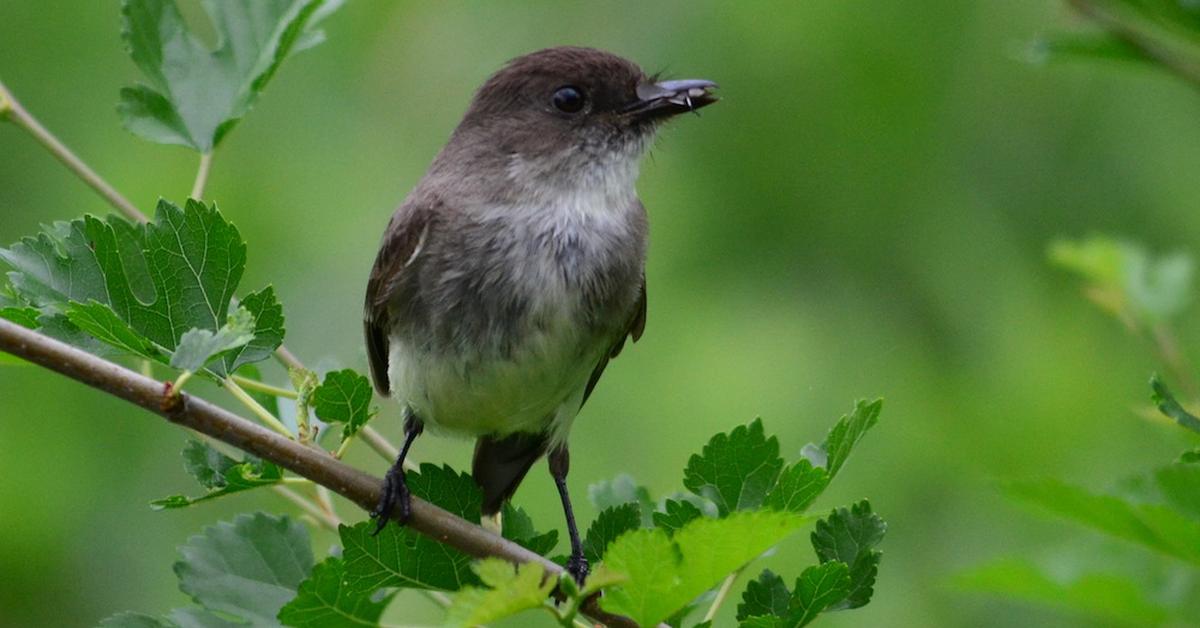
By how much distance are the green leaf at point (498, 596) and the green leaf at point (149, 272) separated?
785 mm

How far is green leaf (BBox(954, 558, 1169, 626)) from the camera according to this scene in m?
1.89

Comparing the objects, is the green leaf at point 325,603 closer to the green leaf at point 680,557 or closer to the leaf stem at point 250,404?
the leaf stem at point 250,404

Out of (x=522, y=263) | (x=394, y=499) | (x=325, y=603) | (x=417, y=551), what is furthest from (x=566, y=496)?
(x=325, y=603)

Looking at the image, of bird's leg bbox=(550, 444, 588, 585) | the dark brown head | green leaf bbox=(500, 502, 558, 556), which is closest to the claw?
bird's leg bbox=(550, 444, 588, 585)

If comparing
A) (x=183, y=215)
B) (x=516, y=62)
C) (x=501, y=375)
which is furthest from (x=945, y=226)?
(x=183, y=215)

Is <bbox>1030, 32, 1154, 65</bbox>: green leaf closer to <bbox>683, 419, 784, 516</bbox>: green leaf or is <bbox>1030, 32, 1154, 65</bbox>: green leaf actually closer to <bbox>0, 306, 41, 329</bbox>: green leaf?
<bbox>683, 419, 784, 516</bbox>: green leaf

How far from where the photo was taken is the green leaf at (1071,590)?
189 cm

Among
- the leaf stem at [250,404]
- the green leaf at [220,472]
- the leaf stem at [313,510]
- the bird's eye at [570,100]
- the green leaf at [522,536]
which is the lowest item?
the green leaf at [220,472]

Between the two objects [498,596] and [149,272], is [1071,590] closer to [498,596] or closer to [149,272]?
[498,596]

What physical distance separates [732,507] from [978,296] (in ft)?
9.34

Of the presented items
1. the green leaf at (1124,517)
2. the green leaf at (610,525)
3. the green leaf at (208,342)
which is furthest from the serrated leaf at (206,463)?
the green leaf at (1124,517)

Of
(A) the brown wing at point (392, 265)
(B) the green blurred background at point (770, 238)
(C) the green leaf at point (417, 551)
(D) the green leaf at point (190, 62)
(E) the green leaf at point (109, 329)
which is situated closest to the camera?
(E) the green leaf at point (109, 329)

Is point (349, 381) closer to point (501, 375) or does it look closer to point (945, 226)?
point (501, 375)

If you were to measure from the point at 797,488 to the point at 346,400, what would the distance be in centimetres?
75
